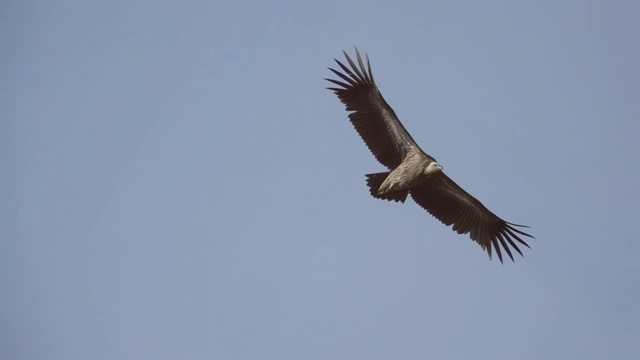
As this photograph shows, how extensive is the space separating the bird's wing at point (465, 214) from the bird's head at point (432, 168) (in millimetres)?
1144

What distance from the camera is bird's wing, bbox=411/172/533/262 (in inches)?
797

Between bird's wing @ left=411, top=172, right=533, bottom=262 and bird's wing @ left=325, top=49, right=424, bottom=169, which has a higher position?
bird's wing @ left=325, top=49, right=424, bottom=169

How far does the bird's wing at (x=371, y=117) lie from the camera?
19297 mm

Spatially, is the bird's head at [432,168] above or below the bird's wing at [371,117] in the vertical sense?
below

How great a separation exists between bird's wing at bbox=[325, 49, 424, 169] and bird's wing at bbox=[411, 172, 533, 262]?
1278mm

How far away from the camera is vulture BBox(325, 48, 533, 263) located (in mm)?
18919

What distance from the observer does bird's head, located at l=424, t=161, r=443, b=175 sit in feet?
61.6

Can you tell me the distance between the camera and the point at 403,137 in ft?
63.2

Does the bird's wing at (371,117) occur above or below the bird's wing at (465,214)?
above

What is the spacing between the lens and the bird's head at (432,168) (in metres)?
18.8

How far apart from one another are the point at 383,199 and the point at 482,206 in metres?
2.80

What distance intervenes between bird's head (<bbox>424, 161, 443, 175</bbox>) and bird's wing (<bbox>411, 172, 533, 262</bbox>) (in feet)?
3.75

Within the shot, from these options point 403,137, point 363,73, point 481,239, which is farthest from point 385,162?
point 481,239

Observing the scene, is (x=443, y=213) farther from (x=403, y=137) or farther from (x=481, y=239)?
(x=403, y=137)
